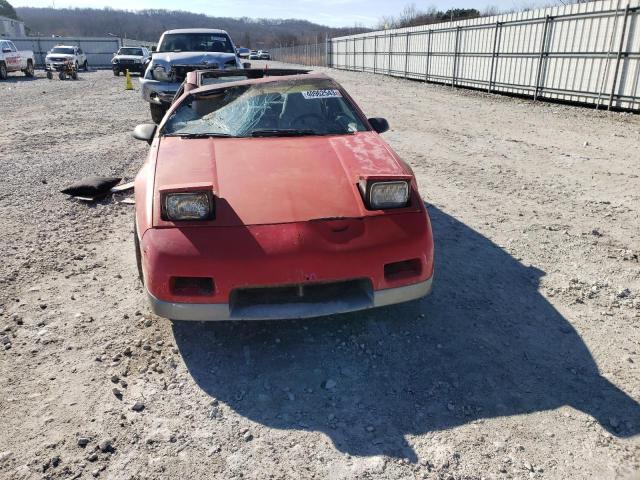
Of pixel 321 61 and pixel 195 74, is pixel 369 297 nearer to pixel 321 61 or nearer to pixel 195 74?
pixel 195 74

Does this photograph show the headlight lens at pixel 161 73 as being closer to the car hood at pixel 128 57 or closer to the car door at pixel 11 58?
the car door at pixel 11 58

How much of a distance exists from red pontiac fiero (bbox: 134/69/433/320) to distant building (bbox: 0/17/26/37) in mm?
61966

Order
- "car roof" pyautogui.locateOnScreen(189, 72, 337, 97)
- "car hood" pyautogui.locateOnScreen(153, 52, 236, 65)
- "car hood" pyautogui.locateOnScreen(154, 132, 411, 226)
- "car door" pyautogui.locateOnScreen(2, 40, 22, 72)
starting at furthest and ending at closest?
"car door" pyautogui.locateOnScreen(2, 40, 22, 72), "car hood" pyautogui.locateOnScreen(153, 52, 236, 65), "car roof" pyautogui.locateOnScreen(189, 72, 337, 97), "car hood" pyautogui.locateOnScreen(154, 132, 411, 226)

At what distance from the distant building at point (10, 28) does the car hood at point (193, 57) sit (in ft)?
176

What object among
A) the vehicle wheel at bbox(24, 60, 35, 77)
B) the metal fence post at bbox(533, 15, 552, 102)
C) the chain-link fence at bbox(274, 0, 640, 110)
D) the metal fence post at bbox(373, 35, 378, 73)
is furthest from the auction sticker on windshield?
the vehicle wheel at bbox(24, 60, 35, 77)

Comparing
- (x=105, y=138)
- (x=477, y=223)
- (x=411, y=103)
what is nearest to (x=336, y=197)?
(x=477, y=223)

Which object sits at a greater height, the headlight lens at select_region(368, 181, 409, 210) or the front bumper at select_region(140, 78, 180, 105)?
the front bumper at select_region(140, 78, 180, 105)

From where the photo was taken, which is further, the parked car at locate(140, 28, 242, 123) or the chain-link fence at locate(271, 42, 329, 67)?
the chain-link fence at locate(271, 42, 329, 67)

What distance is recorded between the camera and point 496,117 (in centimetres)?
1197

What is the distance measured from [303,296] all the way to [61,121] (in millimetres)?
11506

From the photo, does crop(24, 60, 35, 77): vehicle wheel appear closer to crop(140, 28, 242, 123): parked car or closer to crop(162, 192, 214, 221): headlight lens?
crop(140, 28, 242, 123): parked car

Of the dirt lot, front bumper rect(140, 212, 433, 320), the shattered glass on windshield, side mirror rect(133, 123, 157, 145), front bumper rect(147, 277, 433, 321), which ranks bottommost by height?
the dirt lot

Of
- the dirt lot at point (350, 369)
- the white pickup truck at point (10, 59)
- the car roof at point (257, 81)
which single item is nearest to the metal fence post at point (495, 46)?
the dirt lot at point (350, 369)

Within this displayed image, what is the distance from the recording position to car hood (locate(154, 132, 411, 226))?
2775 mm
